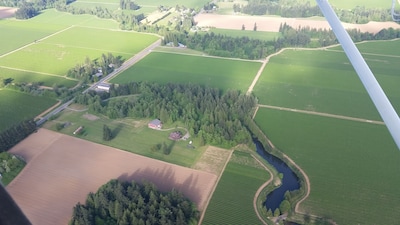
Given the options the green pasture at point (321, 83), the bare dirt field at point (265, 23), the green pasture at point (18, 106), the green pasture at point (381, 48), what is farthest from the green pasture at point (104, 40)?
the green pasture at point (381, 48)

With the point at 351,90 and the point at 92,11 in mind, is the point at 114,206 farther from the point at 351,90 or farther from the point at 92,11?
the point at 92,11

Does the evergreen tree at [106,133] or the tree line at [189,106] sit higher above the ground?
the tree line at [189,106]

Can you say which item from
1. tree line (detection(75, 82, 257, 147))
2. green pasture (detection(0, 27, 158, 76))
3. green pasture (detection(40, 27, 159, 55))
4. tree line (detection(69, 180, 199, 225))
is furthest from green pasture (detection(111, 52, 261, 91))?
tree line (detection(69, 180, 199, 225))

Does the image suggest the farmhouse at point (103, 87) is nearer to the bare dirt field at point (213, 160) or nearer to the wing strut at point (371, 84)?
the bare dirt field at point (213, 160)

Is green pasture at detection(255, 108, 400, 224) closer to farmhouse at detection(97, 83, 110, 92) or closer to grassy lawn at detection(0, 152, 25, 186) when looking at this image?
farmhouse at detection(97, 83, 110, 92)

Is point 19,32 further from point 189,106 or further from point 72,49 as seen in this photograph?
point 189,106

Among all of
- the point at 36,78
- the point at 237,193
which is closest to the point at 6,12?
the point at 36,78
